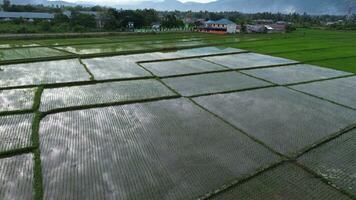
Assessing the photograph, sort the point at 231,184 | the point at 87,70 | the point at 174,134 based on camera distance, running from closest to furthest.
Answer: the point at 231,184, the point at 174,134, the point at 87,70

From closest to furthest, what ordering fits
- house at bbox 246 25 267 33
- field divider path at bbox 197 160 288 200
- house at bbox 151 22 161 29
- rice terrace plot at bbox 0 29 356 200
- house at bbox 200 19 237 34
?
field divider path at bbox 197 160 288 200, rice terrace plot at bbox 0 29 356 200, house at bbox 200 19 237 34, house at bbox 246 25 267 33, house at bbox 151 22 161 29

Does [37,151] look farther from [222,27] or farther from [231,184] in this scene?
[222,27]

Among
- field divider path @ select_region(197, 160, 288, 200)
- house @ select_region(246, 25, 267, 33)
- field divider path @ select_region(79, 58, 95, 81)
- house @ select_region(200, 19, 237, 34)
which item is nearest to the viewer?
field divider path @ select_region(197, 160, 288, 200)

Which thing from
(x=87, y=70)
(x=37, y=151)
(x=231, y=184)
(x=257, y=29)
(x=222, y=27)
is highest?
(x=222, y=27)

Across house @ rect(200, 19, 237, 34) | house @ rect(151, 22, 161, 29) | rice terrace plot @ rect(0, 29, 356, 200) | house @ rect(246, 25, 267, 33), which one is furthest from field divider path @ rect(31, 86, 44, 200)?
house @ rect(246, 25, 267, 33)

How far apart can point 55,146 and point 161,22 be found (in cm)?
4613

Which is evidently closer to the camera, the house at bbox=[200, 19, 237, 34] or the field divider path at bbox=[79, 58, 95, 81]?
the field divider path at bbox=[79, 58, 95, 81]

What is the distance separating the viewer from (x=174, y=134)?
333 inches

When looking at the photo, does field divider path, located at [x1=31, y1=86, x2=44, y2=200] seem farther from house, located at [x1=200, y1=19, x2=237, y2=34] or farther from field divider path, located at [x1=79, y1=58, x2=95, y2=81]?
house, located at [x1=200, y1=19, x2=237, y2=34]

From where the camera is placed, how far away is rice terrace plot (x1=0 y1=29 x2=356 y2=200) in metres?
6.05

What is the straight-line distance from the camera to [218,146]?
7.81 meters

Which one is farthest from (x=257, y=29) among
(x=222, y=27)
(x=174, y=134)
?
(x=174, y=134)

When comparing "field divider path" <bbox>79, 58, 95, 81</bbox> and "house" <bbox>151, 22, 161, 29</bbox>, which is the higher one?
"house" <bbox>151, 22, 161, 29</bbox>

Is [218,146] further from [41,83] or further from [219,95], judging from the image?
[41,83]
